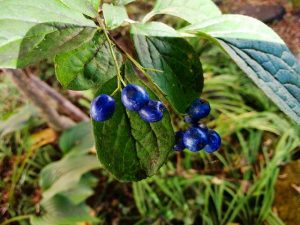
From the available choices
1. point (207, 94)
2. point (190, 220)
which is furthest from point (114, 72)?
point (207, 94)

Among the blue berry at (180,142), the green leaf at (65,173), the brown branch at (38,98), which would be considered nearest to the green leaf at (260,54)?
the blue berry at (180,142)

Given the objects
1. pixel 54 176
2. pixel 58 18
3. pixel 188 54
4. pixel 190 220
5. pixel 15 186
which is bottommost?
pixel 190 220

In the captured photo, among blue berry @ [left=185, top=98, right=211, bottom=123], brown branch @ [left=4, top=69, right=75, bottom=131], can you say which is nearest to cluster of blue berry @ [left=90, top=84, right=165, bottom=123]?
blue berry @ [left=185, top=98, right=211, bottom=123]

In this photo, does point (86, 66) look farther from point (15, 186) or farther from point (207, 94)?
point (207, 94)

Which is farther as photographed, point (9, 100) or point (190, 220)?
point (9, 100)

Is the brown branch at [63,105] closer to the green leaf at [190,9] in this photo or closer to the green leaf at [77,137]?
the green leaf at [77,137]

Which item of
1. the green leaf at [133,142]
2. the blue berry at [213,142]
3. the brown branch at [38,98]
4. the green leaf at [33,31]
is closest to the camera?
the green leaf at [33,31]

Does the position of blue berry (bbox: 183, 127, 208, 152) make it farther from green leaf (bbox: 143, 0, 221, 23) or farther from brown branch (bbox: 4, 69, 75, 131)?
brown branch (bbox: 4, 69, 75, 131)
